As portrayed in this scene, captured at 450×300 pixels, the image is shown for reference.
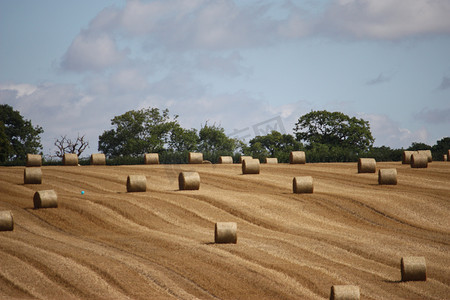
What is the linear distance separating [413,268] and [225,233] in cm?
672

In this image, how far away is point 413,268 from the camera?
1870 cm

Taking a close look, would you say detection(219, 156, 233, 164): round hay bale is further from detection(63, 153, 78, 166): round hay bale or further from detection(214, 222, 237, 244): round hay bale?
detection(214, 222, 237, 244): round hay bale

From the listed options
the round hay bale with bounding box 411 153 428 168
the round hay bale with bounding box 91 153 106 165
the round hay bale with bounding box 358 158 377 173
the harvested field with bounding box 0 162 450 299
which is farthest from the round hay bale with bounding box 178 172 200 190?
the round hay bale with bounding box 411 153 428 168

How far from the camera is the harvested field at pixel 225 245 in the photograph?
707 inches

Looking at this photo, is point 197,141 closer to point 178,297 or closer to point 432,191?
point 432,191

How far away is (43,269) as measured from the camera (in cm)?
1905

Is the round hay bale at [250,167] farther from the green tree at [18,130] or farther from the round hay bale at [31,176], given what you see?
the green tree at [18,130]

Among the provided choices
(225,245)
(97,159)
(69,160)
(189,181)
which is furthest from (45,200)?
(97,159)

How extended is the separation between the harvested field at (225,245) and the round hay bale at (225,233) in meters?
0.32

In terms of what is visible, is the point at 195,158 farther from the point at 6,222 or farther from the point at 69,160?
the point at 6,222

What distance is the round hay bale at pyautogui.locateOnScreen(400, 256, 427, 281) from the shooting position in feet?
61.2

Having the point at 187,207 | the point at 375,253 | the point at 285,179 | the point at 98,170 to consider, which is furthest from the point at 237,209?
the point at 98,170

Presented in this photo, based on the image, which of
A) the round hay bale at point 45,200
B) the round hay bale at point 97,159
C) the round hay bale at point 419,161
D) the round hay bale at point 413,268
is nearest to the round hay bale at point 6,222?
the round hay bale at point 45,200

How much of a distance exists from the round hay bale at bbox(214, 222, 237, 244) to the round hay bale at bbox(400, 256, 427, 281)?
632cm
